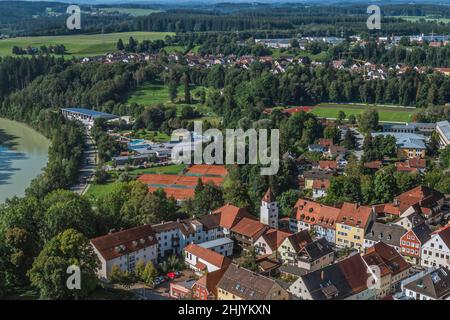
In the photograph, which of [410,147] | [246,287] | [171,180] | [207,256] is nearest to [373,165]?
[410,147]

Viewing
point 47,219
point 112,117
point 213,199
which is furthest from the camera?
point 112,117

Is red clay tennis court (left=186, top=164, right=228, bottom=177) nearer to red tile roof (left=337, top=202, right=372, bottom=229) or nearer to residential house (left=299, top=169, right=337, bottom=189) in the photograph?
residential house (left=299, top=169, right=337, bottom=189)

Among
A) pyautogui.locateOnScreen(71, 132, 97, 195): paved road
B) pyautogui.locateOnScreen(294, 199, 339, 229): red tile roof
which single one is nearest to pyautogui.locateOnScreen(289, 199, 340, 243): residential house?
pyautogui.locateOnScreen(294, 199, 339, 229): red tile roof

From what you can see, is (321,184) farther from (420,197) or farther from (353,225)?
(353,225)

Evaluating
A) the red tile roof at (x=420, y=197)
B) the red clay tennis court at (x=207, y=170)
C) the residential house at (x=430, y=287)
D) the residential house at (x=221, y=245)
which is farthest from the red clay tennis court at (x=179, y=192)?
the residential house at (x=430, y=287)
